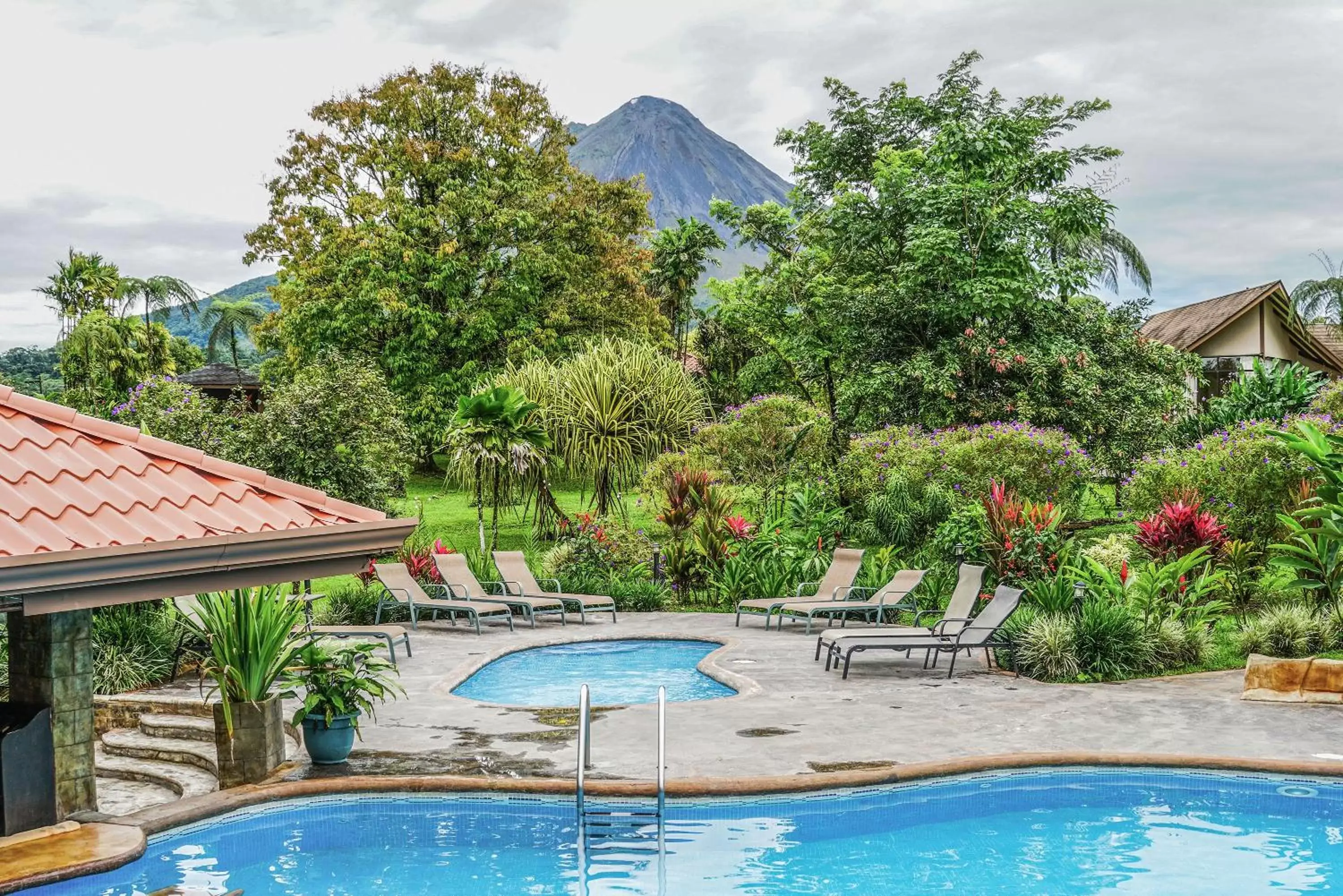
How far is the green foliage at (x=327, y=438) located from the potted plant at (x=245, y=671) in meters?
9.22

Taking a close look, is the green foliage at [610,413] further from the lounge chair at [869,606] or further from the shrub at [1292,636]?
the shrub at [1292,636]

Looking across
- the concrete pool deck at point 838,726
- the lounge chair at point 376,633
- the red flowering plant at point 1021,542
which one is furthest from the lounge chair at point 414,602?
the red flowering plant at point 1021,542

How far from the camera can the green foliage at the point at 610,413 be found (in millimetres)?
20375

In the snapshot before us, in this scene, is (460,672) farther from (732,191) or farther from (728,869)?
(732,191)

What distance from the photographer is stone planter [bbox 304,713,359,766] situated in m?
7.75

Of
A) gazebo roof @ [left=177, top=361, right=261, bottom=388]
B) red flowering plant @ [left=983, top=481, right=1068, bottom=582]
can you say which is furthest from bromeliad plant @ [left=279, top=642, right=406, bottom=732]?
gazebo roof @ [left=177, top=361, right=261, bottom=388]

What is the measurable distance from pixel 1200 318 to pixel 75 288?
117 feet

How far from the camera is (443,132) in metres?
32.3

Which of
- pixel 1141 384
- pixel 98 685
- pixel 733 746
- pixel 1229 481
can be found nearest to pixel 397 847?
pixel 733 746

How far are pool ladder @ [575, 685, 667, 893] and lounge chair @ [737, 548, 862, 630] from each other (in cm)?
728

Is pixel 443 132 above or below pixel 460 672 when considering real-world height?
above

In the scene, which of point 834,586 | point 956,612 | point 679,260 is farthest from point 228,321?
point 956,612

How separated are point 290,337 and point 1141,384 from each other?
73.9 feet

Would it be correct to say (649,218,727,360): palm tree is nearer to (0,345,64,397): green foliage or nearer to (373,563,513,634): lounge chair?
(0,345,64,397): green foliage
